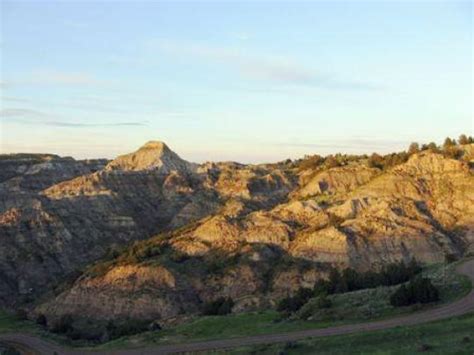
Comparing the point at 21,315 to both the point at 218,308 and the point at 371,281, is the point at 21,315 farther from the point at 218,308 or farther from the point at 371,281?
the point at 371,281

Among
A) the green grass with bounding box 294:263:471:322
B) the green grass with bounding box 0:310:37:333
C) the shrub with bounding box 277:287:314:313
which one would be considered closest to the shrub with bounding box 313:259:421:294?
the shrub with bounding box 277:287:314:313

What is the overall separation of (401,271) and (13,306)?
6510 centimetres

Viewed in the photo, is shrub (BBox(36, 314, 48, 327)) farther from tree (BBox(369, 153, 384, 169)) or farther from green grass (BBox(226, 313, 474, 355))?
tree (BBox(369, 153, 384, 169))

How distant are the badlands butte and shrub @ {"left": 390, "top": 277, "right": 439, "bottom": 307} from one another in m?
31.1

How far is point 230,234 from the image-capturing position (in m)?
95.7

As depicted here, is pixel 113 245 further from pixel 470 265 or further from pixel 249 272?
pixel 470 265

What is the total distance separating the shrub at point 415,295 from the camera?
45.7 m

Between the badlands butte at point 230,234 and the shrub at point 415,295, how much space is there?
3105cm

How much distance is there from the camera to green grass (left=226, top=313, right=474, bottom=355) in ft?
107

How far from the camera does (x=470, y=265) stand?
58906 mm

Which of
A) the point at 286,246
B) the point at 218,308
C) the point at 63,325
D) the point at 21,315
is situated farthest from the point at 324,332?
the point at 21,315

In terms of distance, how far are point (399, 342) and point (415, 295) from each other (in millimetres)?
11052

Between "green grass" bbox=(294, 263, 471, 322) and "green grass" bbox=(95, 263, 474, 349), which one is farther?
"green grass" bbox=(95, 263, 474, 349)

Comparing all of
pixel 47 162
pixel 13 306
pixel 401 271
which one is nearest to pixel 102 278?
pixel 13 306
